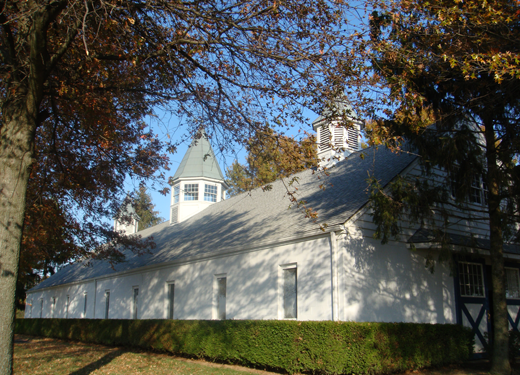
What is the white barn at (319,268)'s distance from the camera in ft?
37.2

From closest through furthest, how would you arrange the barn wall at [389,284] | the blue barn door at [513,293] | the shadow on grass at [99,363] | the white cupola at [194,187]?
the shadow on grass at [99,363] < the barn wall at [389,284] < the blue barn door at [513,293] < the white cupola at [194,187]

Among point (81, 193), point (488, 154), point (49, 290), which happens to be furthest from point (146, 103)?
point (49, 290)

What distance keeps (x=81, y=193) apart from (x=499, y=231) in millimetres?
11379

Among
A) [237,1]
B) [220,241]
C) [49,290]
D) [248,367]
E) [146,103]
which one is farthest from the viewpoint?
[49,290]

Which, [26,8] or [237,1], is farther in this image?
[237,1]

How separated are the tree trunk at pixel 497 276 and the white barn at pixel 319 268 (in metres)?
0.55

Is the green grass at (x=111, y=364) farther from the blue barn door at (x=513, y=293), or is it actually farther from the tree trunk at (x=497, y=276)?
the blue barn door at (x=513, y=293)

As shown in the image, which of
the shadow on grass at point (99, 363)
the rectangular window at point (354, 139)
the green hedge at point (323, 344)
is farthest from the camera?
the rectangular window at point (354, 139)

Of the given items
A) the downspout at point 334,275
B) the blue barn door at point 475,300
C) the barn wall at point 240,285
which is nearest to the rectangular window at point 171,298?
the barn wall at point 240,285

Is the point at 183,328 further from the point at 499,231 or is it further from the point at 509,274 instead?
the point at 509,274

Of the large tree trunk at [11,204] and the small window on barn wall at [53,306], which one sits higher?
the large tree trunk at [11,204]

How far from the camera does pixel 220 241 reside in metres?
16.3

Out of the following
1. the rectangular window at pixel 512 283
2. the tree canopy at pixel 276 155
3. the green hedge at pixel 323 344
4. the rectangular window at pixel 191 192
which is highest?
the rectangular window at pixel 191 192

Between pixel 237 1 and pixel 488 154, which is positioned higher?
pixel 237 1
